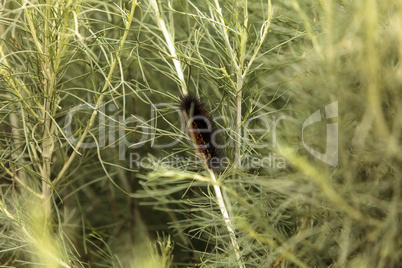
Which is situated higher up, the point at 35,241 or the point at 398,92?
the point at 398,92

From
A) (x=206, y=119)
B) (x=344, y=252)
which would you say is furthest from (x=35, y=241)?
(x=344, y=252)

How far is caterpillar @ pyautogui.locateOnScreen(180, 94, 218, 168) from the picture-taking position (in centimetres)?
56

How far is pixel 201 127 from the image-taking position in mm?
569

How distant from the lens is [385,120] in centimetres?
40

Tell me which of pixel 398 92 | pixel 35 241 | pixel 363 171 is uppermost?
pixel 398 92

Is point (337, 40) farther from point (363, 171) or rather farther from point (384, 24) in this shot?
point (363, 171)

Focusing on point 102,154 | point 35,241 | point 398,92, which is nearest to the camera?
point 398,92

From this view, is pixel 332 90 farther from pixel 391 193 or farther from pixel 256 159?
pixel 256 159

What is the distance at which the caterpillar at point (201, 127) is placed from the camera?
558 millimetres

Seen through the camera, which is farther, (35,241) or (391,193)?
(35,241)

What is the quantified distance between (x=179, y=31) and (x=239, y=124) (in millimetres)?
347

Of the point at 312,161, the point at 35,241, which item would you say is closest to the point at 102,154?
Answer: the point at 35,241

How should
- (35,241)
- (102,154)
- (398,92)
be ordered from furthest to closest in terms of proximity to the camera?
(102,154) → (35,241) → (398,92)

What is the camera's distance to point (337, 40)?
0.40m
